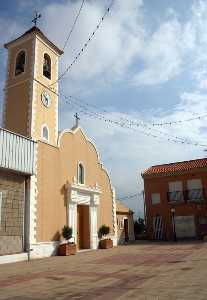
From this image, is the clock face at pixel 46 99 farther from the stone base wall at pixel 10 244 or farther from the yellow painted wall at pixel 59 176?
the stone base wall at pixel 10 244

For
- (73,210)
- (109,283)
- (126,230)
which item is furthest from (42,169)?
(126,230)

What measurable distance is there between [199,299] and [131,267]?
5.03 m

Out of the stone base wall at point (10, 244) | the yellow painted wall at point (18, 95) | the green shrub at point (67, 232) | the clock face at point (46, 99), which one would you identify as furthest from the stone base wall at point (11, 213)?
the clock face at point (46, 99)

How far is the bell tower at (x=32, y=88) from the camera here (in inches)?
708

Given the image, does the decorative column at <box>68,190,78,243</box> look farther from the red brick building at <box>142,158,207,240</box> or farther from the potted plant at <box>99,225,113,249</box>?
the red brick building at <box>142,158,207,240</box>

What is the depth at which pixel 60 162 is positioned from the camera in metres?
18.5

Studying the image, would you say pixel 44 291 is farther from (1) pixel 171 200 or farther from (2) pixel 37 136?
(1) pixel 171 200

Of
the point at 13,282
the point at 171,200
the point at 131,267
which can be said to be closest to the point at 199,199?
the point at 171,200

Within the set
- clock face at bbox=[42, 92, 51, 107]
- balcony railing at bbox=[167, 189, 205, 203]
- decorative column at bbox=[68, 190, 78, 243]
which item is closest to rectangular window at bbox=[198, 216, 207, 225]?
balcony railing at bbox=[167, 189, 205, 203]

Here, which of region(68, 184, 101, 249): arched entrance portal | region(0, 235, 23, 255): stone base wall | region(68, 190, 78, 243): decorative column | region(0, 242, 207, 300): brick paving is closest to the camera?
region(0, 242, 207, 300): brick paving

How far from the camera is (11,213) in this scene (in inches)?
571

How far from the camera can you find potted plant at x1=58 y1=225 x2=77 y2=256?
54.5 ft

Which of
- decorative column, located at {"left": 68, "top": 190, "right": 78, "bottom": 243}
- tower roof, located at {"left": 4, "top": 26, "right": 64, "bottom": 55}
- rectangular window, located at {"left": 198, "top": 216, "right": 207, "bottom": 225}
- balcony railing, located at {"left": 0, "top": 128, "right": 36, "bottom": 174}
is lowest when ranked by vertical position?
rectangular window, located at {"left": 198, "top": 216, "right": 207, "bottom": 225}

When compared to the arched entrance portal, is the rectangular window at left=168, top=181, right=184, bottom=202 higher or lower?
higher
